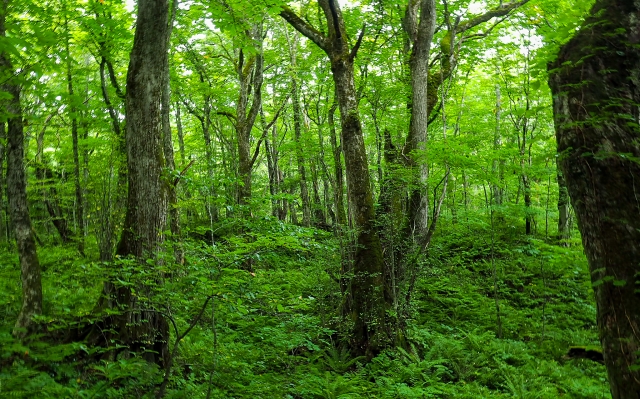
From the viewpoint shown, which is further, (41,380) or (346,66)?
(346,66)

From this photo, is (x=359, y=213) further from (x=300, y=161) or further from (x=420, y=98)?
(x=300, y=161)

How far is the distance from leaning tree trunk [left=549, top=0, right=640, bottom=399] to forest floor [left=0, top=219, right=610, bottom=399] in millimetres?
894

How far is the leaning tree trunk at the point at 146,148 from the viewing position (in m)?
4.94

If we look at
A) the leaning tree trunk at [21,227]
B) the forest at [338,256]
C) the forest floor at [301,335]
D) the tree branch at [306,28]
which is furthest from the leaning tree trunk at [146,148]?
the tree branch at [306,28]

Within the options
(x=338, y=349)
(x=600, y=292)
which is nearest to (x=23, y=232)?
(x=338, y=349)

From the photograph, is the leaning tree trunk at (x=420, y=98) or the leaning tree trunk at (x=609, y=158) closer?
the leaning tree trunk at (x=609, y=158)

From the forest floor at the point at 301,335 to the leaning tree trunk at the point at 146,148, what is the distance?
45cm

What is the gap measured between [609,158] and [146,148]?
16.1 feet

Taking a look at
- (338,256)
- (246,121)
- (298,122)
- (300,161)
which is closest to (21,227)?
(338,256)

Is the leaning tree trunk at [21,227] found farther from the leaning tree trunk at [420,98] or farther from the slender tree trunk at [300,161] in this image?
the slender tree trunk at [300,161]

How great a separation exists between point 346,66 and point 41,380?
20.7 feet

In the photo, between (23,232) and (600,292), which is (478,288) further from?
(23,232)

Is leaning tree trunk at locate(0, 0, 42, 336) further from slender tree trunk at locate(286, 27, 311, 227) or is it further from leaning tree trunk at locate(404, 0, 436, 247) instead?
slender tree trunk at locate(286, 27, 311, 227)

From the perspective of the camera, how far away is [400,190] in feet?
24.0
